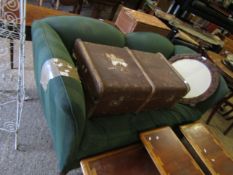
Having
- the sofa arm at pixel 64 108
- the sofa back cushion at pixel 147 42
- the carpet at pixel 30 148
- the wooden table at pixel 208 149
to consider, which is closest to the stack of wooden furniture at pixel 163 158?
the wooden table at pixel 208 149

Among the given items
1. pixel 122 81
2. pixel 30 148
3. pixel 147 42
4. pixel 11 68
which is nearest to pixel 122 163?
pixel 122 81

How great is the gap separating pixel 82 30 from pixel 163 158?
3.20 feet

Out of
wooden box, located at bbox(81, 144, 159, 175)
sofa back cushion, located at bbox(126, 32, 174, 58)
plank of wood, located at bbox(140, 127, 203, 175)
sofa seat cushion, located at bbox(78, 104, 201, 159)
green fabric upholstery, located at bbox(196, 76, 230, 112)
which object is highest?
sofa back cushion, located at bbox(126, 32, 174, 58)

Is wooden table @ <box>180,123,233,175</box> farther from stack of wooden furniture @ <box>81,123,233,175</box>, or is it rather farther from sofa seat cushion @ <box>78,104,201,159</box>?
sofa seat cushion @ <box>78,104,201,159</box>

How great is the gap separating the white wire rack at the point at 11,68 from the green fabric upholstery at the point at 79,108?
0.11 metres

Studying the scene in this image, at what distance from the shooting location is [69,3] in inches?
103

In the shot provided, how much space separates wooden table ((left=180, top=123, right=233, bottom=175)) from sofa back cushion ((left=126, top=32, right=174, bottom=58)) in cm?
71

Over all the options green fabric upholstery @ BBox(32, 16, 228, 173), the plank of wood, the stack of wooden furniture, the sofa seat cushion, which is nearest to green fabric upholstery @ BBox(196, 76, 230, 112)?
green fabric upholstery @ BBox(32, 16, 228, 173)

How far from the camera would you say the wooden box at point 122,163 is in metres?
1.08

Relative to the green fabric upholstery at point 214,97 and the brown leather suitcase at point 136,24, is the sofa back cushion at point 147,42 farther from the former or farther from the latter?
the green fabric upholstery at point 214,97

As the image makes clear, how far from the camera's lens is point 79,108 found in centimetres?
91

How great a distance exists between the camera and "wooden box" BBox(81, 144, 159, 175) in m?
1.08

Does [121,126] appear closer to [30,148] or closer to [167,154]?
[167,154]

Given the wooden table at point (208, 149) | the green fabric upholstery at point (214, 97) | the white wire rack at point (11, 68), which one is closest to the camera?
the white wire rack at point (11, 68)
